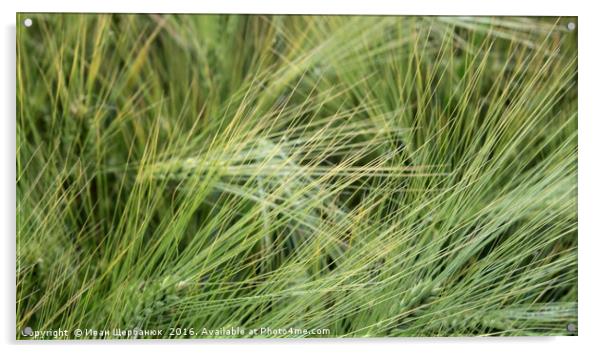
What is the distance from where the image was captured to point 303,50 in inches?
47.6

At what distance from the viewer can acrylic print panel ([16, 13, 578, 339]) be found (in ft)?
3.88

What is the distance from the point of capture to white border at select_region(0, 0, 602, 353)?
1.20 m

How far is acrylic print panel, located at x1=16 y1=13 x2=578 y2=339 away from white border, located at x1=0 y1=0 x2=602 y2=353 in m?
0.02

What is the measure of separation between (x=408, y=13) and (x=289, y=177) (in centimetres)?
37

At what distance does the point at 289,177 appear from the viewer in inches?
46.8

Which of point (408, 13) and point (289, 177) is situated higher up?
point (408, 13)

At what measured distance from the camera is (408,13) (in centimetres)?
122
